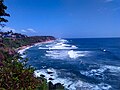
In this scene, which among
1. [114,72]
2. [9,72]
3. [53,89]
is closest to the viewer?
[9,72]

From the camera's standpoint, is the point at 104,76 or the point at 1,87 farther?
the point at 104,76

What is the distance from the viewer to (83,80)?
39562 millimetres

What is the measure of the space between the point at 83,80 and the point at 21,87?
86.0 ft

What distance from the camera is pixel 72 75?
43688 millimetres

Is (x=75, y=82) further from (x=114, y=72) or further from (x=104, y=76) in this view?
(x=114, y=72)

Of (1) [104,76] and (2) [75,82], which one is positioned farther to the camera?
(1) [104,76]

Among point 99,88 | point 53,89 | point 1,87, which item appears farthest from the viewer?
point 99,88

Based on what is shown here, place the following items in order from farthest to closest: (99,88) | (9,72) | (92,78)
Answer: (92,78) < (99,88) < (9,72)

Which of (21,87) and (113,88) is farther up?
(21,87)

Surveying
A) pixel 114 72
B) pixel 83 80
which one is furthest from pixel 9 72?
pixel 114 72

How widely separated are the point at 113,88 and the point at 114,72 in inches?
452

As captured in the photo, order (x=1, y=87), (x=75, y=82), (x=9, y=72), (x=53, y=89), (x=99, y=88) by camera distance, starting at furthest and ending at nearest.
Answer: (x=75, y=82)
(x=99, y=88)
(x=53, y=89)
(x=9, y=72)
(x=1, y=87)

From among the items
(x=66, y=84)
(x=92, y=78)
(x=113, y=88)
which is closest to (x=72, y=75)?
(x=92, y=78)

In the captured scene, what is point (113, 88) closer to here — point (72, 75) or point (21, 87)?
point (72, 75)
